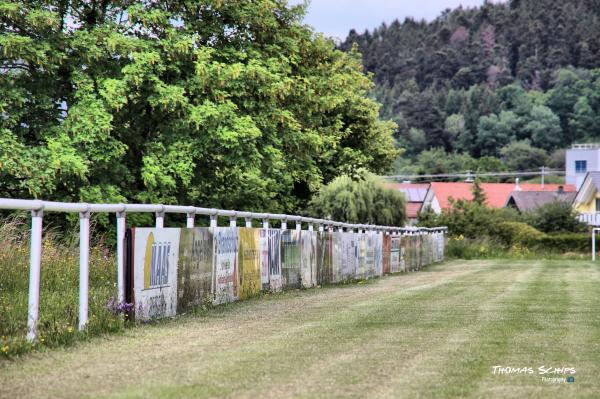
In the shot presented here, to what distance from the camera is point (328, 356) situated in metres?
8.71

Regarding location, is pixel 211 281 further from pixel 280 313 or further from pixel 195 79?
pixel 195 79

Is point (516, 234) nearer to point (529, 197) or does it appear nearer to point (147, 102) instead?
point (147, 102)

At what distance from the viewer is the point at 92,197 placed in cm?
2969

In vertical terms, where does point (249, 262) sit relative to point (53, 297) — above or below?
above

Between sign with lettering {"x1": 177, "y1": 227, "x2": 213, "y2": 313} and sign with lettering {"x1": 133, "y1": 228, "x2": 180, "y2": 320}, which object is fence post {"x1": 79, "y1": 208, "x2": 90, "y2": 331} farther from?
sign with lettering {"x1": 177, "y1": 227, "x2": 213, "y2": 313}

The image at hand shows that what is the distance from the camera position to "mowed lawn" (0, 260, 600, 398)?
23.2ft

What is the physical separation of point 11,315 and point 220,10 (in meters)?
25.8

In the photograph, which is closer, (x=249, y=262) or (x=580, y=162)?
(x=249, y=262)

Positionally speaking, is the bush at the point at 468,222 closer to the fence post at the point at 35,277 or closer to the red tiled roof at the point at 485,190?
the fence post at the point at 35,277

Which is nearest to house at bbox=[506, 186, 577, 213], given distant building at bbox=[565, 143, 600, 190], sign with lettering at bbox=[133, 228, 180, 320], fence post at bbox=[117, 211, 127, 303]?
distant building at bbox=[565, 143, 600, 190]

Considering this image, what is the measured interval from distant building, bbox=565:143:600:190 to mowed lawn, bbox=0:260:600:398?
431 feet

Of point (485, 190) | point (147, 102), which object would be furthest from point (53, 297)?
point (485, 190)

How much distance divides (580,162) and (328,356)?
14176 cm

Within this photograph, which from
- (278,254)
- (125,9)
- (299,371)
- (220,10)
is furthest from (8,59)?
(299,371)
